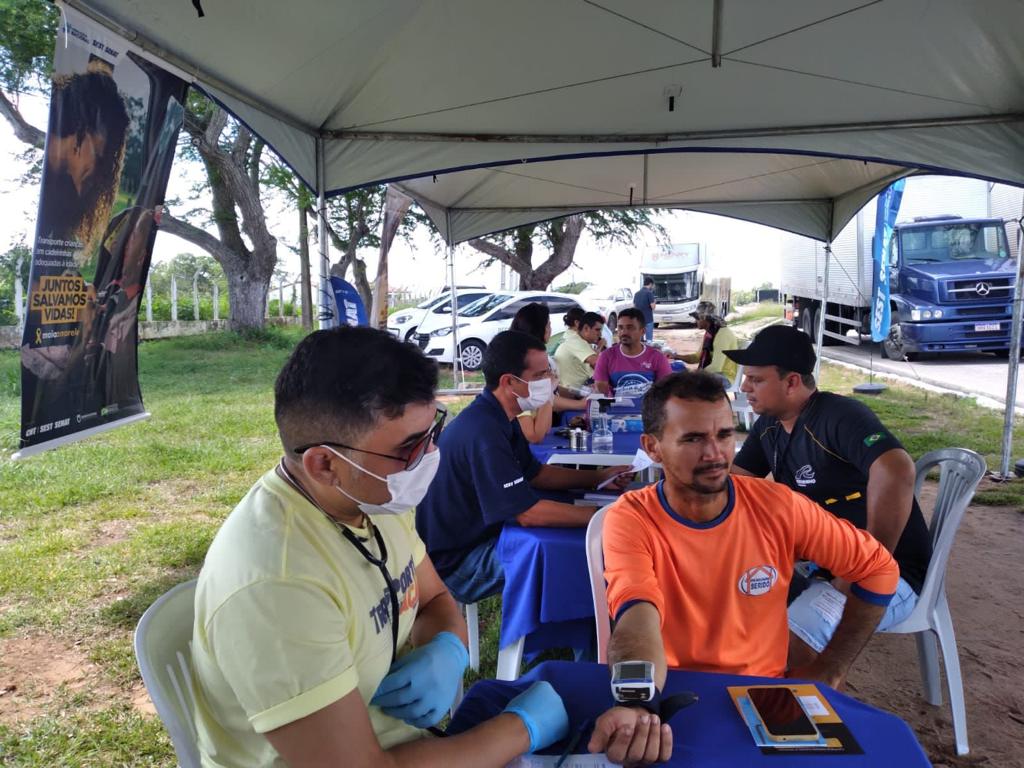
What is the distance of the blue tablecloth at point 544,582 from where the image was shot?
253cm

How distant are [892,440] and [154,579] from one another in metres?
3.97

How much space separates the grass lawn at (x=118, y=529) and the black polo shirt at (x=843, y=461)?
165 centimetres

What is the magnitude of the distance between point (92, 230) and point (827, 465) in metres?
2.79

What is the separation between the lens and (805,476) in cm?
288

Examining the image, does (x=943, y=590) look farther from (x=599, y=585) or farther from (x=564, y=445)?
(x=564, y=445)

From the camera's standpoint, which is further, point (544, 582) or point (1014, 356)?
point (1014, 356)

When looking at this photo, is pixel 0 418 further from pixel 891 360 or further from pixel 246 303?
pixel 891 360

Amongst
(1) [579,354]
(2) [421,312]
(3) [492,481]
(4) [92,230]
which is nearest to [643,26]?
(3) [492,481]

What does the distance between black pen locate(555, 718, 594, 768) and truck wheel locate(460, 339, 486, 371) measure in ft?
42.5

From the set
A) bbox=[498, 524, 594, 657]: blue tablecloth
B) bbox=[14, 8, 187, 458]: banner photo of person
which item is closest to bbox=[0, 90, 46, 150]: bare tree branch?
bbox=[14, 8, 187, 458]: banner photo of person

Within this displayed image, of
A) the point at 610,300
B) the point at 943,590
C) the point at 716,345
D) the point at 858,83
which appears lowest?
the point at 943,590

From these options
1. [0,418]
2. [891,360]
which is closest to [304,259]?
[0,418]

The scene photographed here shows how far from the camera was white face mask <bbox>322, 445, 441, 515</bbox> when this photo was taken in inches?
52.7

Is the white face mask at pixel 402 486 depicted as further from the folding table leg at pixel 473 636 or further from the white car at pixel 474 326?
the white car at pixel 474 326
